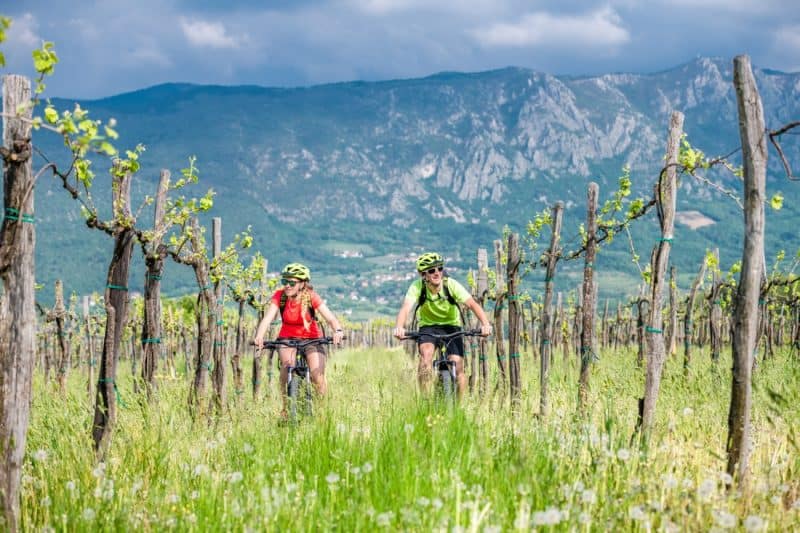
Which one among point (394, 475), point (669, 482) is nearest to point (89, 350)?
point (394, 475)

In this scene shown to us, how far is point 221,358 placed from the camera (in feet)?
45.2

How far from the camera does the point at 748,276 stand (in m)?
5.56

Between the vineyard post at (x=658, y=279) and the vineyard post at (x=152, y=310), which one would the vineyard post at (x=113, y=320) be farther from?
the vineyard post at (x=658, y=279)

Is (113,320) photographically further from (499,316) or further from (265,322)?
(499,316)

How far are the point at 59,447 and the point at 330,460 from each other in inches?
96.2

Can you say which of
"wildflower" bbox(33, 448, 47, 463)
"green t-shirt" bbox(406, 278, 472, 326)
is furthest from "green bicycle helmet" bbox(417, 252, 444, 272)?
"wildflower" bbox(33, 448, 47, 463)

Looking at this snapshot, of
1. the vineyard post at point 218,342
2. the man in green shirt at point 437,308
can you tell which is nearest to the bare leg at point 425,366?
the man in green shirt at point 437,308

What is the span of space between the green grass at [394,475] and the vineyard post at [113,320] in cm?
24

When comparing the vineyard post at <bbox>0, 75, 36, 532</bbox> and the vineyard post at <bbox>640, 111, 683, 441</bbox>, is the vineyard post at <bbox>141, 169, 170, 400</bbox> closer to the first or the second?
the vineyard post at <bbox>0, 75, 36, 532</bbox>

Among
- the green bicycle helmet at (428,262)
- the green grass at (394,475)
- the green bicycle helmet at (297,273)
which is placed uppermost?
the green bicycle helmet at (428,262)

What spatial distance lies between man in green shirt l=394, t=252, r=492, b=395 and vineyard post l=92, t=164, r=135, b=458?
9.79 ft

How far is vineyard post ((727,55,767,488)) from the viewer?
549cm

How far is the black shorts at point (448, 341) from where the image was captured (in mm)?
9500

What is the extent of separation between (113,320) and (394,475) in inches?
150
